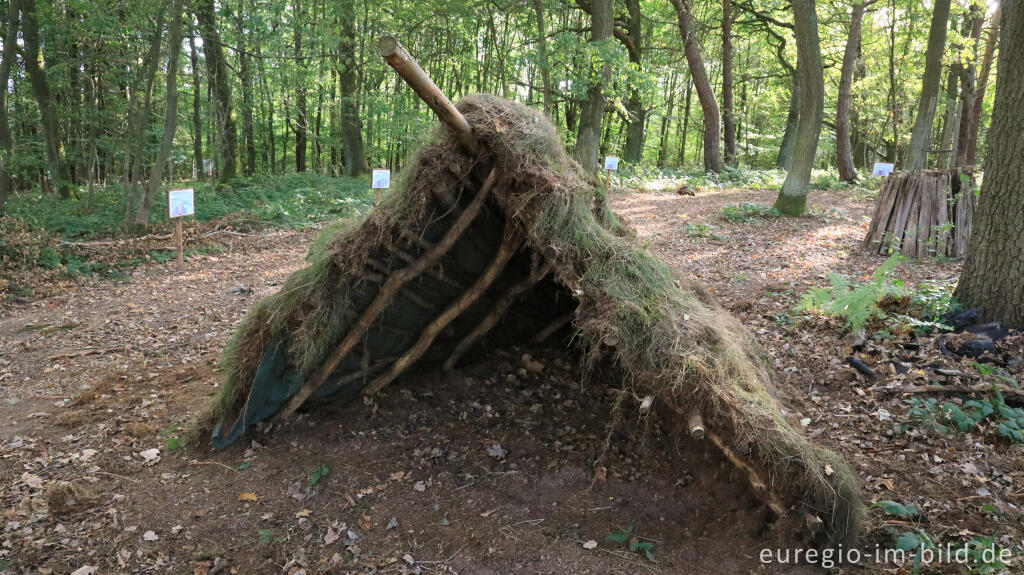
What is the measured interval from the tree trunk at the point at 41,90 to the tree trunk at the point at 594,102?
450 inches

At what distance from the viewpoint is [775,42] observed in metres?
24.8

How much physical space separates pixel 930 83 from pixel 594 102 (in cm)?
856

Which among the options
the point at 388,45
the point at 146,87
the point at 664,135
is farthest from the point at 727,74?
the point at 388,45

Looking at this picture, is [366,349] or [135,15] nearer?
[366,349]

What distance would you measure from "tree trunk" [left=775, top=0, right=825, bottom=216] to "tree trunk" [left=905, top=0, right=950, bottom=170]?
3.97 metres

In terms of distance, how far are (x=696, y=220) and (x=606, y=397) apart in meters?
8.40

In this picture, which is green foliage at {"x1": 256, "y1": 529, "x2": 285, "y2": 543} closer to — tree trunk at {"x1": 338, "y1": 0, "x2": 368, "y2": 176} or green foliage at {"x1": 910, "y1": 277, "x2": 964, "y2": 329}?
green foliage at {"x1": 910, "y1": 277, "x2": 964, "y2": 329}

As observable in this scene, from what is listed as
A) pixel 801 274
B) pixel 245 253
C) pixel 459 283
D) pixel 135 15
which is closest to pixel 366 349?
pixel 459 283

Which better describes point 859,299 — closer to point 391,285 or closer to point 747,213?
point 391,285

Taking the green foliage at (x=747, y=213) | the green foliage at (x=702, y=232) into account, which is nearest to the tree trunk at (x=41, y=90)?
the green foliage at (x=702, y=232)

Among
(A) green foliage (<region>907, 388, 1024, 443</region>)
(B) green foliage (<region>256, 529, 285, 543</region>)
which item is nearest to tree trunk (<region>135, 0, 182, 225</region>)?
(B) green foliage (<region>256, 529, 285, 543</region>)

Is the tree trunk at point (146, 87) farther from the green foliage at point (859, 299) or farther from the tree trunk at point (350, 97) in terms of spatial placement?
the green foliage at point (859, 299)

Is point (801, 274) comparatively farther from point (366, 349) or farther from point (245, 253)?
point (245, 253)

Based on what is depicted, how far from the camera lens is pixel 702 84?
1897 cm
